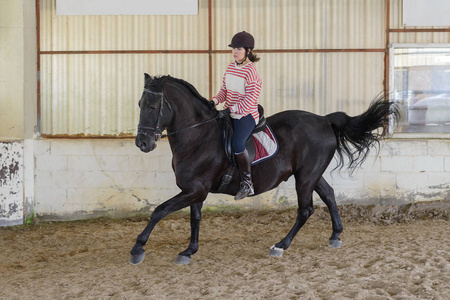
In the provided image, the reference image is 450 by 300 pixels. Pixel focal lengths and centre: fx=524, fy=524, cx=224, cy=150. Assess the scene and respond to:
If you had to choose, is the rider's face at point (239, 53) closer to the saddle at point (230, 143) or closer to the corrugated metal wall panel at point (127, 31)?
the saddle at point (230, 143)

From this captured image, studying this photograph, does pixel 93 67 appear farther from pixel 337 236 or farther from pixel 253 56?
pixel 337 236

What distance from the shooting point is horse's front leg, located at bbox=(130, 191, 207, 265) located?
4.70 metres

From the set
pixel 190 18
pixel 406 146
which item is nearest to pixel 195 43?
pixel 190 18

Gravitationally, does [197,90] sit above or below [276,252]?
above

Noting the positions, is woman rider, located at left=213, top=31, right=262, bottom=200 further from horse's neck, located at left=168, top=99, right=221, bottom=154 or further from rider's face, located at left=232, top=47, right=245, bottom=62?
horse's neck, located at left=168, top=99, right=221, bottom=154

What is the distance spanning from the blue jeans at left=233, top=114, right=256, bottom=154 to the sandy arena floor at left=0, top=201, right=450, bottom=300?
1110 millimetres

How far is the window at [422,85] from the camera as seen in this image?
25.5ft

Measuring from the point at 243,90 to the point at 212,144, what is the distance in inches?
23.5

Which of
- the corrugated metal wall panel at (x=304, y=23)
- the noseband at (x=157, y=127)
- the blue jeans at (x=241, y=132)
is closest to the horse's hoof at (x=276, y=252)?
the blue jeans at (x=241, y=132)

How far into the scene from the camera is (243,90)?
5023 millimetres

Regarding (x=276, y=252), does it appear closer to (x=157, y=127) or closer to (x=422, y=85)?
(x=157, y=127)

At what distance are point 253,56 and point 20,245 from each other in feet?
12.1

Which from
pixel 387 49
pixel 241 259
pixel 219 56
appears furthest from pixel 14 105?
pixel 387 49

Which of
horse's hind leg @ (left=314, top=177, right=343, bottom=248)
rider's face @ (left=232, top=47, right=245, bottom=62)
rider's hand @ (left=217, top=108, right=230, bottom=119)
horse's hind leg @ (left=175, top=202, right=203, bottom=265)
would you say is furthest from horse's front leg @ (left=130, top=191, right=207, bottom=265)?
horse's hind leg @ (left=314, top=177, right=343, bottom=248)
